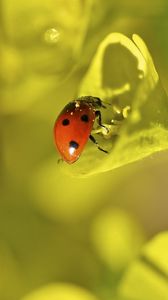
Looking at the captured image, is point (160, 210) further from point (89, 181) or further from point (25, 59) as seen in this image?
point (25, 59)

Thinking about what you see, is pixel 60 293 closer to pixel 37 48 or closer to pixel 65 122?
pixel 65 122

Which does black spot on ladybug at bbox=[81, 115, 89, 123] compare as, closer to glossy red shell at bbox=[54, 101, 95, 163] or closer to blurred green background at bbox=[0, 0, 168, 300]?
glossy red shell at bbox=[54, 101, 95, 163]

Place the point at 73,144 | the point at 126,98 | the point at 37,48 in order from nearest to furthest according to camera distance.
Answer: the point at 73,144
the point at 126,98
the point at 37,48

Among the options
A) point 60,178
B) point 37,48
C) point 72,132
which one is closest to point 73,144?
point 72,132

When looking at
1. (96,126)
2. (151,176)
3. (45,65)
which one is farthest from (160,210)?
(45,65)

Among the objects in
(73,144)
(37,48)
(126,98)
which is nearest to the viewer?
(73,144)

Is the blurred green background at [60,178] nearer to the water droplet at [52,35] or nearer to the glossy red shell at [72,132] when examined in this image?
the water droplet at [52,35]

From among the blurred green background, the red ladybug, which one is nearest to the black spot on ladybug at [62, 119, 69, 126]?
the red ladybug
